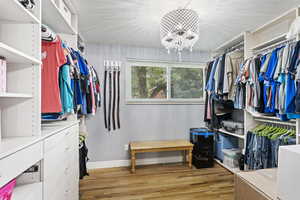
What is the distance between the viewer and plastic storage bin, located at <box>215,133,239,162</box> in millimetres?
2854

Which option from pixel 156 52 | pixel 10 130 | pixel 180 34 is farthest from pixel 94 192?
pixel 156 52

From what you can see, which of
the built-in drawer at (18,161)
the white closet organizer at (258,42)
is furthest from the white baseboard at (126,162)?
the built-in drawer at (18,161)

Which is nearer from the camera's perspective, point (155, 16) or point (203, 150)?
point (155, 16)

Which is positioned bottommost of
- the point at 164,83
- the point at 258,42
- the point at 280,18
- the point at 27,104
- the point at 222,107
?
the point at 222,107

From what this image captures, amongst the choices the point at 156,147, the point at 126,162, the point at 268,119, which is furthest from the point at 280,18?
the point at 126,162

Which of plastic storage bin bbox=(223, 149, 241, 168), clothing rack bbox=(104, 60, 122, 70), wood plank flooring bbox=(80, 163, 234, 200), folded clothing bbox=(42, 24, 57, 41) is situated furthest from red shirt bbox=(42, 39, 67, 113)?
plastic storage bin bbox=(223, 149, 241, 168)

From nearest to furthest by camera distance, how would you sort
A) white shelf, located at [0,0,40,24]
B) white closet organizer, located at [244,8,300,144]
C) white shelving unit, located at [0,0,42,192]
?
1. white shelf, located at [0,0,40,24]
2. white shelving unit, located at [0,0,42,192]
3. white closet organizer, located at [244,8,300,144]

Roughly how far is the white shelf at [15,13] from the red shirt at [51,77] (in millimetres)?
239

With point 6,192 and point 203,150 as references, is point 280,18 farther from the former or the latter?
point 6,192

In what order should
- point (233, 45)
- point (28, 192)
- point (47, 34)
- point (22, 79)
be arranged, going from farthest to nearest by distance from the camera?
point (233, 45) → point (47, 34) → point (22, 79) → point (28, 192)

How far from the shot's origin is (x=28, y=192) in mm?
894

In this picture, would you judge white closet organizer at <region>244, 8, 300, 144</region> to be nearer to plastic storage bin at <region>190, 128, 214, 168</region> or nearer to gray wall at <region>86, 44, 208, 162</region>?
plastic storage bin at <region>190, 128, 214, 168</region>

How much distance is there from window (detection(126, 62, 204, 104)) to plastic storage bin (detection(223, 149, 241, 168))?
1102 mm

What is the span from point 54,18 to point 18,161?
4.26 feet
